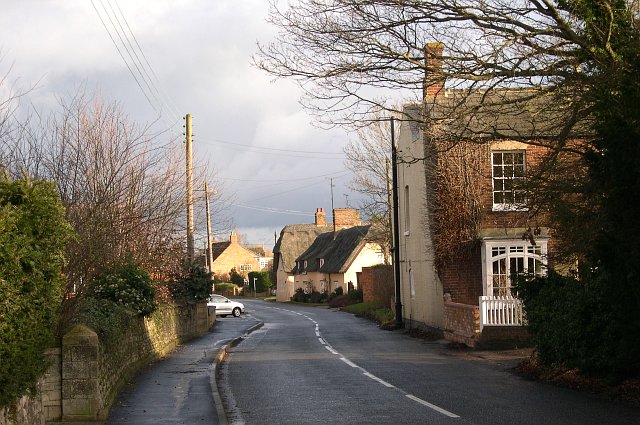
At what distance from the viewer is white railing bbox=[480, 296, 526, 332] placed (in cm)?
2441

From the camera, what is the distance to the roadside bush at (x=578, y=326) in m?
13.7

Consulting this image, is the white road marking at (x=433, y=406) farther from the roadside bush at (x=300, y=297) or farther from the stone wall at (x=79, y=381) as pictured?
the roadside bush at (x=300, y=297)

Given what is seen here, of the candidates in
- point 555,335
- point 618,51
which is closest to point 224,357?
point 555,335

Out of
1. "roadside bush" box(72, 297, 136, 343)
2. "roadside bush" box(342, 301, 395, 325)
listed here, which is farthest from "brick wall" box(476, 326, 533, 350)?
"roadside bush" box(342, 301, 395, 325)

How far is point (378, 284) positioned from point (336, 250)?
25.5 m

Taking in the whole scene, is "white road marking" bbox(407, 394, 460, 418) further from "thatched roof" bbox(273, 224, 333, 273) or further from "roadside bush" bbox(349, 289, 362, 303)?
"thatched roof" bbox(273, 224, 333, 273)

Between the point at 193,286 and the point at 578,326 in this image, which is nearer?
the point at 578,326

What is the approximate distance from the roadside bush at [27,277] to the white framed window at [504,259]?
68.7 ft

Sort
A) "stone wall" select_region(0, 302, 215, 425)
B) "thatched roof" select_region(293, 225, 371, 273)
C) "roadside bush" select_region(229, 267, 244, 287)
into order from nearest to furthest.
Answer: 1. "stone wall" select_region(0, 302, 215, 425)
2. "thatched roof" select_region(293, 225, 371, 273)
3. "roadside bush" select_region(229, 267, 244, 287)

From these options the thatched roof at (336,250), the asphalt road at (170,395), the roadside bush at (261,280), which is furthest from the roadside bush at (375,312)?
the roadside bush at (261,280)

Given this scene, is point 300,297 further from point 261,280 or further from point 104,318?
point 104,318

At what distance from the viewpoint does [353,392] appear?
49.4 feet

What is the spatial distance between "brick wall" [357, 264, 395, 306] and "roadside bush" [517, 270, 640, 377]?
26968mm

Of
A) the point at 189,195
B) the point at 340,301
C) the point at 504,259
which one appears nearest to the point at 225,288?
the point at 340,301
